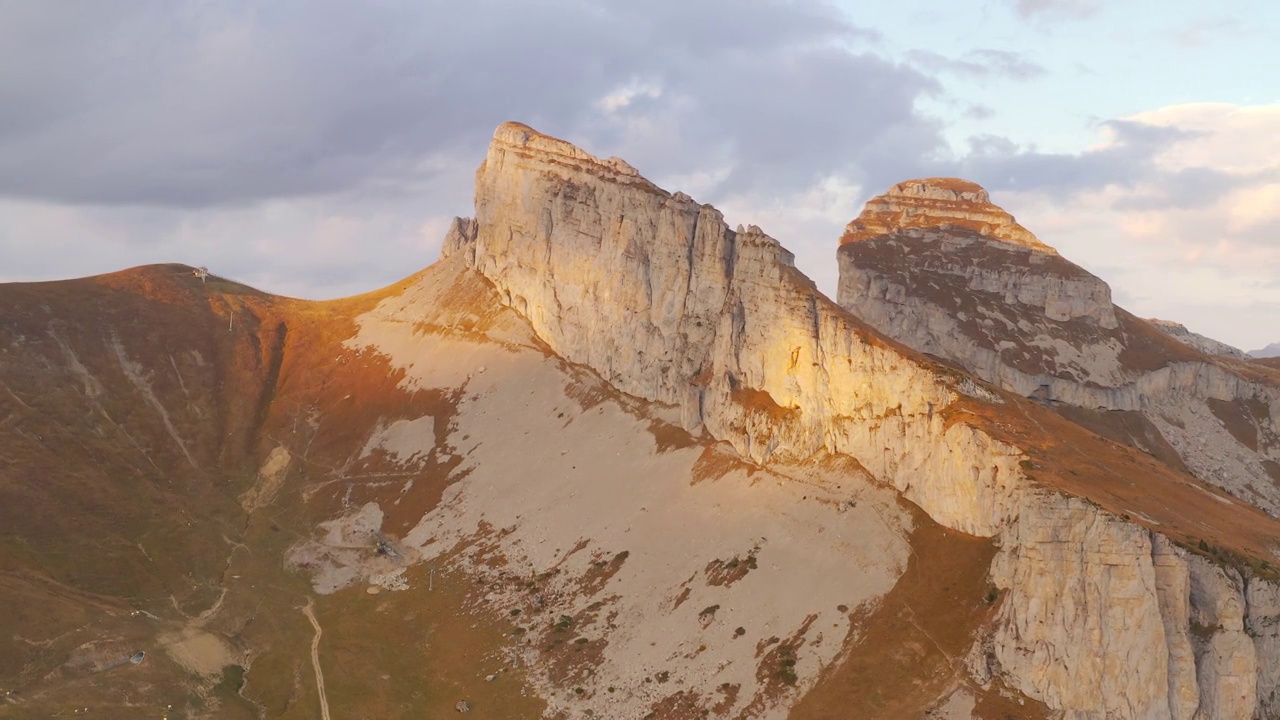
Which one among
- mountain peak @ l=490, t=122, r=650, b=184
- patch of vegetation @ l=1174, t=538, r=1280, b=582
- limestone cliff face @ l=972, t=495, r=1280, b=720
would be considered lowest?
limestone cliff face @ l=972, t=495, r=1280, b=720

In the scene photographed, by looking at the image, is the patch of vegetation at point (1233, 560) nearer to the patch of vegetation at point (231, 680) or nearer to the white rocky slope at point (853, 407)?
the white rocky slope at point (853, 407)

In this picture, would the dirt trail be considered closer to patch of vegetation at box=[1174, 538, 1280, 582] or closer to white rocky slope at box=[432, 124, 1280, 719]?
white rocky slope at box=[432, 124, 1280, 719]

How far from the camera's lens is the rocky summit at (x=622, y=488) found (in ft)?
239

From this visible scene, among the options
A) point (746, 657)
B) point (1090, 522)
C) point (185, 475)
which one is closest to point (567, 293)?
point (185, 475)

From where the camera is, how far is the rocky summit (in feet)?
239

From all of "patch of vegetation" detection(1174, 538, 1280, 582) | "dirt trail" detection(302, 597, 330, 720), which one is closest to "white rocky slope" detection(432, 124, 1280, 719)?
"patch of vegetation" detection(1174, 538, 1280, 582)

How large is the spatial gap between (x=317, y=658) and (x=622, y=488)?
37313mm

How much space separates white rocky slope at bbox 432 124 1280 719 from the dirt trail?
47.5 meters

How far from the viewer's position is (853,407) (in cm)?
9919

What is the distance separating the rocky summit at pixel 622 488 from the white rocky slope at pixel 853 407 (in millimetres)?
311

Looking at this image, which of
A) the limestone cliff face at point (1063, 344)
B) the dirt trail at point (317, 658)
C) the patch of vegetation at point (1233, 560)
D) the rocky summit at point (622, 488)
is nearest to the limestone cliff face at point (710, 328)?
the rocky summit at point (622, 488)

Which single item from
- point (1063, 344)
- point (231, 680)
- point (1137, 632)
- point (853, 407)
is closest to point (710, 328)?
point (853, 407)

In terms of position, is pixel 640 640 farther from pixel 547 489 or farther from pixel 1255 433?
pixel 1255 433

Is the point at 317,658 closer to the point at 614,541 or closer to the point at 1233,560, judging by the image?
the point at 614,541
